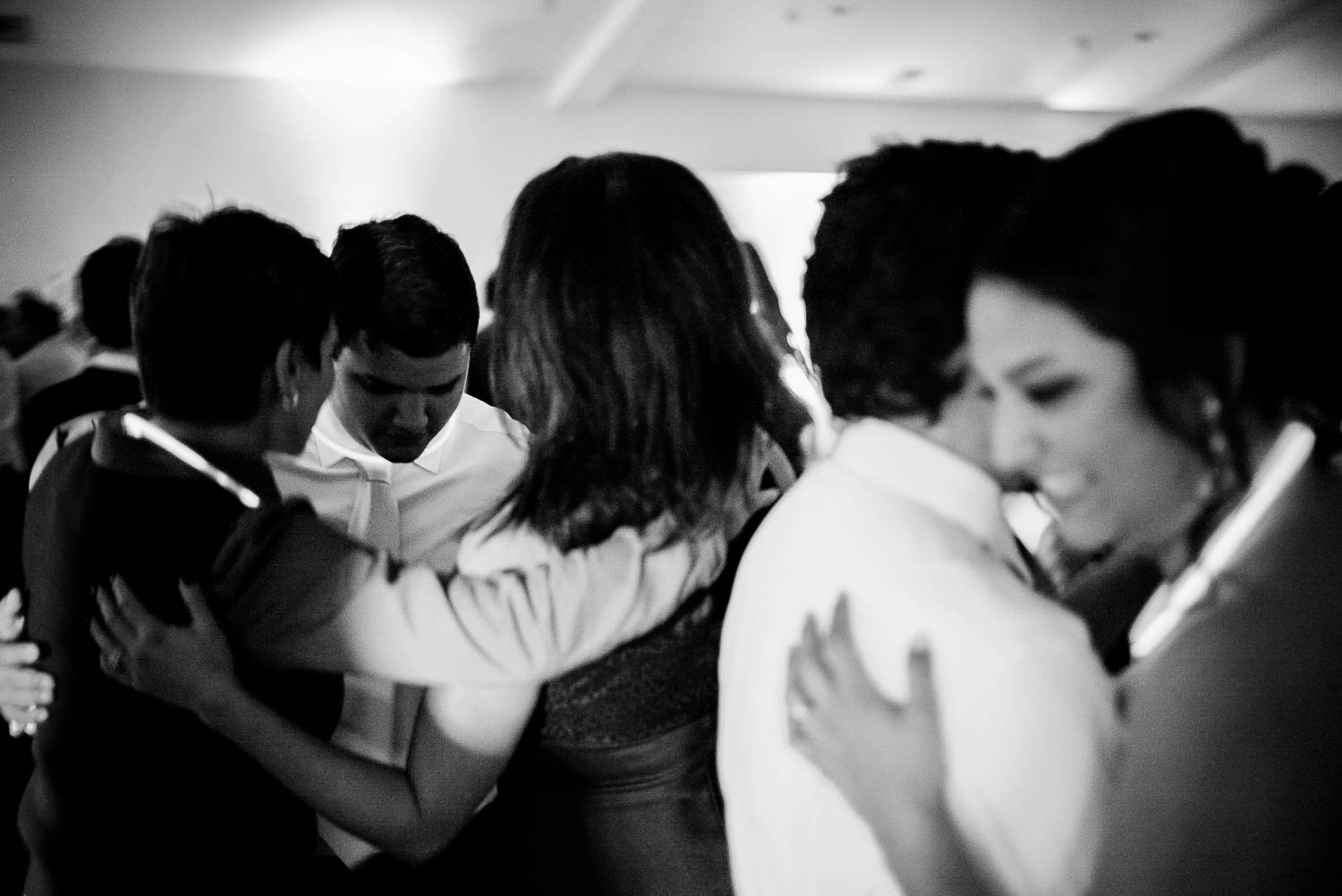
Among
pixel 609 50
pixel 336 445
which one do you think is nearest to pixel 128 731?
pixel 336 445

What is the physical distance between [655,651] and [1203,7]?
7.17 m

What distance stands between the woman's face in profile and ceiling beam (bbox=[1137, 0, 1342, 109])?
24.9 ft

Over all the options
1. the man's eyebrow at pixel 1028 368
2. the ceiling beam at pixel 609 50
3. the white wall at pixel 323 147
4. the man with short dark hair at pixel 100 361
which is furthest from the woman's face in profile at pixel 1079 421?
the white wall at pixel 323 147

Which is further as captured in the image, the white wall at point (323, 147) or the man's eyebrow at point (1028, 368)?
the white wall at point (323, 147)

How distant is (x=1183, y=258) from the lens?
0.86m

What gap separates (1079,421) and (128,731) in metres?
0.94

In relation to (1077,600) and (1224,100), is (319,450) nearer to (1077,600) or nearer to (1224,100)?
(1077,600)

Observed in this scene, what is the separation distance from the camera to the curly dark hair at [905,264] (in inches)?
40.3

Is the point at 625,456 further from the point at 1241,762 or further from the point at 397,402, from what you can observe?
the point at 397,402

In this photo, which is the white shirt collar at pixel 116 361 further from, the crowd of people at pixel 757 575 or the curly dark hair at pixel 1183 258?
the curly dark hair at pixel 1183 258

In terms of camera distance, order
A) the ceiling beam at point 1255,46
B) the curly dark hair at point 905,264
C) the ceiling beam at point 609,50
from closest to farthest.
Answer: the curly dark hair at point 905,264
the ceiling beam at point 609,50
the ceiling beam at point 1255,46

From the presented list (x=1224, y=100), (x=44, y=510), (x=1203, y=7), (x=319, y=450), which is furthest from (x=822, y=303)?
(x=1224, y=100)

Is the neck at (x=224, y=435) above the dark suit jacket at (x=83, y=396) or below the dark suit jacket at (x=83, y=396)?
above

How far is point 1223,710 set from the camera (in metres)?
0.77
